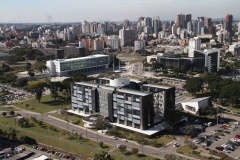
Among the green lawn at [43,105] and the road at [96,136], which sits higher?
the green lawn at [43,105]

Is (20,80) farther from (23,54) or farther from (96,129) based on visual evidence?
(23,54)

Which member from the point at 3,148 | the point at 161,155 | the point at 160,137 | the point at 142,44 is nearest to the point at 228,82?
the point at 160,137

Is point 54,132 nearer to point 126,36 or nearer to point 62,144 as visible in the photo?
point 62,144

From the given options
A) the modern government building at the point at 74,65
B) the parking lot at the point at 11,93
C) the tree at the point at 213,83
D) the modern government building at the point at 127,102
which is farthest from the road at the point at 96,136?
the modern government building at the point at 74,65

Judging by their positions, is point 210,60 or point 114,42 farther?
point 114,42

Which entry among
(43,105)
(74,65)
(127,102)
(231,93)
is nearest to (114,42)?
(74,65)

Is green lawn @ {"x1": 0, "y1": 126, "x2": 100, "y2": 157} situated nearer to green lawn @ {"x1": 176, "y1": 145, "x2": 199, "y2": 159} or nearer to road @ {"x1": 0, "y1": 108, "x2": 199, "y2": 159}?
road @ {"x1": 0, "y1": 108, "x2": 199, "y2": 159}

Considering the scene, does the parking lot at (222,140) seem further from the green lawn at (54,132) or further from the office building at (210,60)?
the office building at (210,60)
